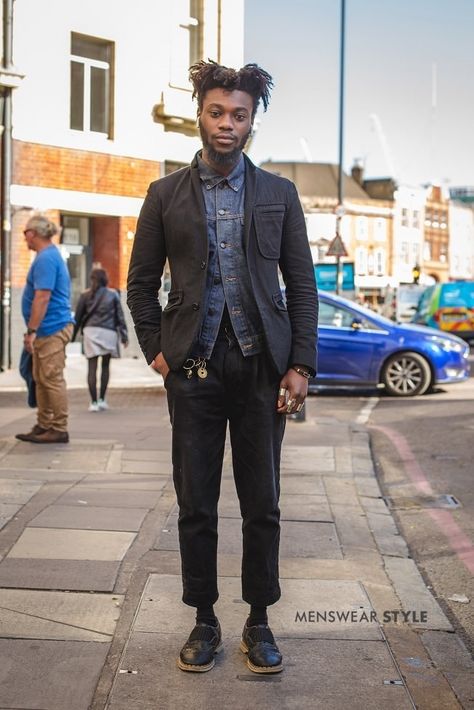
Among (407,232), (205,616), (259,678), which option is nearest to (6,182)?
(205,616)

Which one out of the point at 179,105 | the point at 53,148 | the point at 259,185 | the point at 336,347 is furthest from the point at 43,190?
the point at 259,185

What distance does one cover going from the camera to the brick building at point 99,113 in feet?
66.7

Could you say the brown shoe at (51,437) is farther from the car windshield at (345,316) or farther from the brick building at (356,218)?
the brick building at (356,218)

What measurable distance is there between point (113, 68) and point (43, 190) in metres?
3.25

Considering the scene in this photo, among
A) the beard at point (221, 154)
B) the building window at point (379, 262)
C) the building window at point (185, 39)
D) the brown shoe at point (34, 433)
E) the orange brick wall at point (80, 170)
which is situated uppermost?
the building window at point (185, 39)

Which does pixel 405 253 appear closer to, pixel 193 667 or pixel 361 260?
pixel 361 260

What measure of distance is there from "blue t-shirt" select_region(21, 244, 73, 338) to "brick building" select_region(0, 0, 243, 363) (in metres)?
11.0

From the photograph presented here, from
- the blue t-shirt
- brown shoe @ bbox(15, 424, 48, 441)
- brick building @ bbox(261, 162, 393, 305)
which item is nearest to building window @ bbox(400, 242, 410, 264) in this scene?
brick building @ bbox(261, 162, 393, 305)

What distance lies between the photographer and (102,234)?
73.5 ft

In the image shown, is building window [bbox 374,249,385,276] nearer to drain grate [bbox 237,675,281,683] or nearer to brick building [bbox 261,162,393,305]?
brick building [bbox 261,162,393,305]

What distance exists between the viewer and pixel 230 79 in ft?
12.1

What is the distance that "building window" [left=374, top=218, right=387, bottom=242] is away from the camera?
8381 centimetres

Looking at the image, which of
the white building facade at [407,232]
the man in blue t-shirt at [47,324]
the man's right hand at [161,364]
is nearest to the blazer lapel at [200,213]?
the man's right hand at [161,364]

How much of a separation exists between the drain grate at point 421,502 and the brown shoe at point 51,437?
9.84ft
